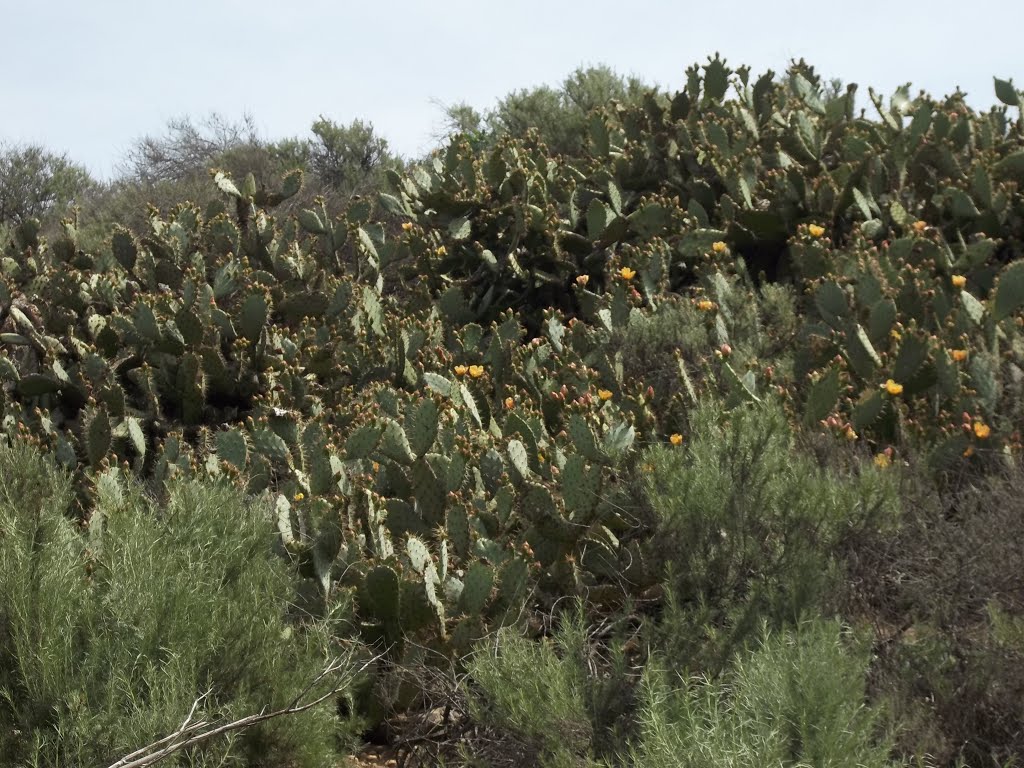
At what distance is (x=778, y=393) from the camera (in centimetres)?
558

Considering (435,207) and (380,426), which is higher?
(435,207)

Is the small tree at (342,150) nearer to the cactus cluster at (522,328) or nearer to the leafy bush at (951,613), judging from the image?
the cactus cluster at (522,328)

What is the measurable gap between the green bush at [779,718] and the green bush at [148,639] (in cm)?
136

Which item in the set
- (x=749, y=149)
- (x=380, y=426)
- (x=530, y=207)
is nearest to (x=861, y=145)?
(x=749, y=149)

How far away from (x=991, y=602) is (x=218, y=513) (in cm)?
274

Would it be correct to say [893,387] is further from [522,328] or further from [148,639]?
[148,639]

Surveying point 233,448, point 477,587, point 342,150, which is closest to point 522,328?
point 233,448

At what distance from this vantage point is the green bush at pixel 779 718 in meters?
3.02

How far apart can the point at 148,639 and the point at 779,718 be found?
2.01 m

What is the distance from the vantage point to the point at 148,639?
399cm

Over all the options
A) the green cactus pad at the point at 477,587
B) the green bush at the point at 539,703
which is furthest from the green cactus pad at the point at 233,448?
Result: the green bush at the point at 539,703

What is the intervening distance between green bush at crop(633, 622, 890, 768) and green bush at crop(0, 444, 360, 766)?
4.47 feet

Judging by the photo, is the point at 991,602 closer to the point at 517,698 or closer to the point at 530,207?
the point at 517,698

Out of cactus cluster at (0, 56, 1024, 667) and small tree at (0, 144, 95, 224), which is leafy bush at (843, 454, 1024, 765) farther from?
small tree at (0, 144, 95, 224)
